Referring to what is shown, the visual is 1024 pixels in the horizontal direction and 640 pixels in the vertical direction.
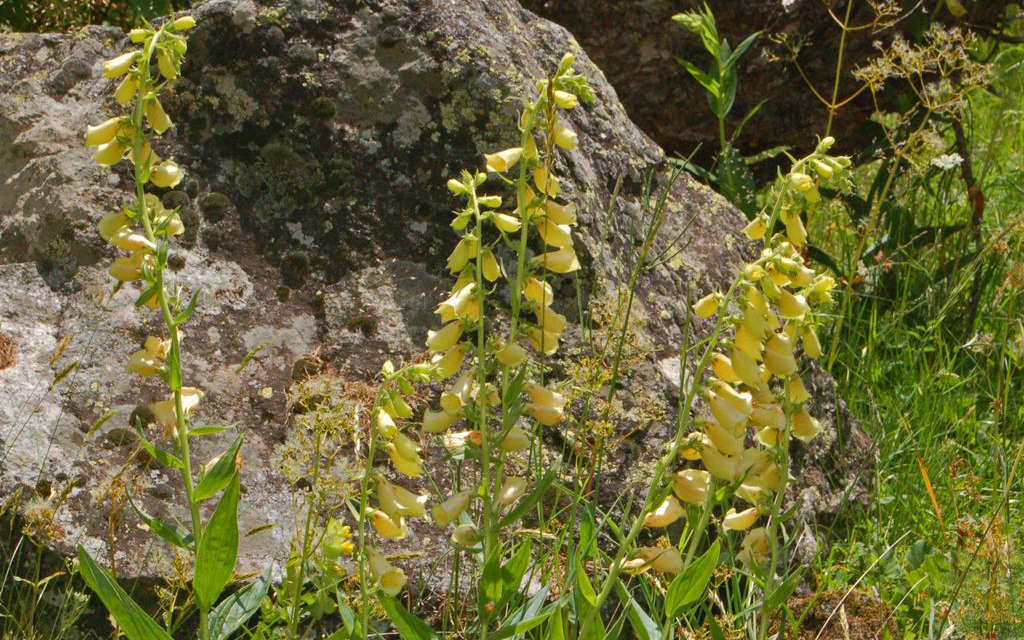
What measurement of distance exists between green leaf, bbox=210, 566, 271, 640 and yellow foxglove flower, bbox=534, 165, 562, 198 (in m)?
0.88

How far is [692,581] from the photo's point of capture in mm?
1813

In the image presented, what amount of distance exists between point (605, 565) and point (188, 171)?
147 centimetres

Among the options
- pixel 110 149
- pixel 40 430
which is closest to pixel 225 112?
pixel 40 430

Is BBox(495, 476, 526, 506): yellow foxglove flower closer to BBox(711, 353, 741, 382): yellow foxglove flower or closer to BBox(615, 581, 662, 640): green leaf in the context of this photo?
BBox(615, 581, 662, 640): green leaf

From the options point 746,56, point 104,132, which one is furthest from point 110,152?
point 746,56

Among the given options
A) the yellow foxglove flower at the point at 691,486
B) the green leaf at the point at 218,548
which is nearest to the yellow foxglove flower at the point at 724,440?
the yellow foxglove flower at the point at 691,486

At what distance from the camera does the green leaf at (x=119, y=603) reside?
1714mm

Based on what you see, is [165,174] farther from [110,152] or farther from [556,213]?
[556,213]

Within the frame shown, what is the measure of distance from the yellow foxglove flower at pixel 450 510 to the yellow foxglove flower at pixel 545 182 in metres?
0.52

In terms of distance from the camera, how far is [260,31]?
3006mm

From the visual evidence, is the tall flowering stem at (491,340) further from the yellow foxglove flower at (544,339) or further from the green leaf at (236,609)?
the green leaf at (236,609)

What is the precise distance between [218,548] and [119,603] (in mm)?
169

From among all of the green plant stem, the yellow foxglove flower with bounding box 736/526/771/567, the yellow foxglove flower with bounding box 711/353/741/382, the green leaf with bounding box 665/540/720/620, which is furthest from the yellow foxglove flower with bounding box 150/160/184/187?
Answer: the yellow foxglove flower with bounding box 736/526/771/567

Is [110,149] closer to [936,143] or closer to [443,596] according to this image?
[443,596]
